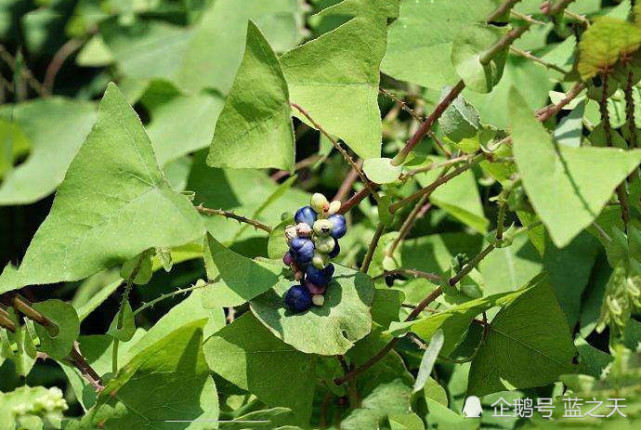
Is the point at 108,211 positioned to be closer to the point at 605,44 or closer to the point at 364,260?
the point at 364,260

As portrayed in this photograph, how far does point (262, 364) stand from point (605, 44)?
0.39m

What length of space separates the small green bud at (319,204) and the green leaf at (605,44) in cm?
23

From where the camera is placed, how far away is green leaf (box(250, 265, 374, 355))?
77cm

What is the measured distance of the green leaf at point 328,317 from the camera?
0.77 meters

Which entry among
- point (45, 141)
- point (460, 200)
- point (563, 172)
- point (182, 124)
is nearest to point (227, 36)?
point (182, 124)

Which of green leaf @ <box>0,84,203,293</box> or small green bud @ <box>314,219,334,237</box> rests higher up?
green leaf @ <box>0,84,203,293</box>

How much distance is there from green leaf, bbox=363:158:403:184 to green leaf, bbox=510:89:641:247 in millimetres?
164

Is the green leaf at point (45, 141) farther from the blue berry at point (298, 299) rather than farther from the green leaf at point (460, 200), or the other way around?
the blue berry at point (298, 299)

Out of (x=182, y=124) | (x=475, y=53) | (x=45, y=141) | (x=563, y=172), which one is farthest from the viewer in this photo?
(x=45, y=141)

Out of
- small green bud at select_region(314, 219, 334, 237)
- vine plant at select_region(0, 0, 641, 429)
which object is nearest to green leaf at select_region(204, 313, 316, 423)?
vine plant at select_region(0, 0, 641, 429)

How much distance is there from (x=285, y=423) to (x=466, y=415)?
181 millimetres

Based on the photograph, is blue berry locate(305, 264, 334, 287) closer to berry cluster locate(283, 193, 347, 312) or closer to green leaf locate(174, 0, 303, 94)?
berry cluster locate(283, 193, 347, 312)

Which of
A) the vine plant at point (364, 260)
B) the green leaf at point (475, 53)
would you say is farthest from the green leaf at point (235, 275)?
the green leaf at point (475, 53)

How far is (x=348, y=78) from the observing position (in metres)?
0.83
